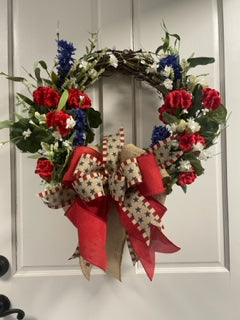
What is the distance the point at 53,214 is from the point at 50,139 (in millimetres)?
302

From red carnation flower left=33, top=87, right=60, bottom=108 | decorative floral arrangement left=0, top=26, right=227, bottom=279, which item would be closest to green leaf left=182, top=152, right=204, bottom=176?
decorative floral arrangement left=0, top=26, right=227, bottom=279

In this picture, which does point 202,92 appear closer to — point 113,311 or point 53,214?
point 53,214

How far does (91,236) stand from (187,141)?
0.99ft

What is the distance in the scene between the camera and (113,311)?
96cm

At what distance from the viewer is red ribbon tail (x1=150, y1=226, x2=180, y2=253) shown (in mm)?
747

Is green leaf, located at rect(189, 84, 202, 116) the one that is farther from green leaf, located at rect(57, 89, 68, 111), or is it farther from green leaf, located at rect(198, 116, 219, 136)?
green leaf, located at rect(57, 89, 68, 111)

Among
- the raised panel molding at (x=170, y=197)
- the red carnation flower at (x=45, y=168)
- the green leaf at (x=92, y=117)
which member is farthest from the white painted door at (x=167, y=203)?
the red carnation flower at (x=45, y=168)

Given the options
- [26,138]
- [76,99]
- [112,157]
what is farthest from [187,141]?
[26,138]

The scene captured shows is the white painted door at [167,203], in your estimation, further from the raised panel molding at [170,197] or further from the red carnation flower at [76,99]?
the red carnation flower at [76,99]

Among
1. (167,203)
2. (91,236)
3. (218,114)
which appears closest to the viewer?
(91,236)

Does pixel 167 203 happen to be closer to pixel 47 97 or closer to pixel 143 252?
pixel 143 252

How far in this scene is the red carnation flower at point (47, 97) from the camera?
2.43 feet

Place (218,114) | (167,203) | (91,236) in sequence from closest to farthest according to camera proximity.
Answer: (91,236) < (218,114) < (167,203)

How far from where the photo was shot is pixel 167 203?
95 centimetres
